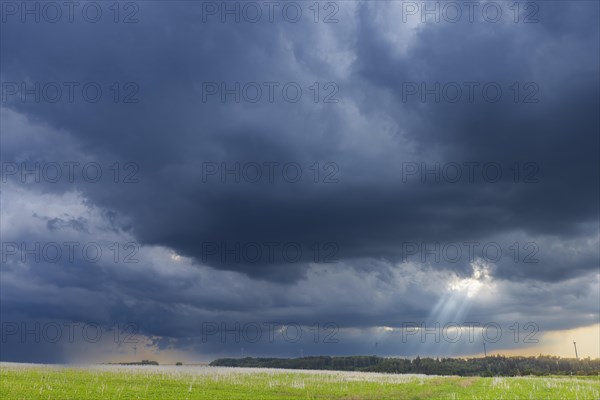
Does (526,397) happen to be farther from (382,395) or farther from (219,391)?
(219,391)

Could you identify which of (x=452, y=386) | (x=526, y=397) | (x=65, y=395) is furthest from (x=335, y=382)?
(x=65, y=395)

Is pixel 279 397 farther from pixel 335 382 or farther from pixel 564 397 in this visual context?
pixel 564 397

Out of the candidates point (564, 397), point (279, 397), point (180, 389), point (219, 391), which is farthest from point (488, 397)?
point (180, 389)

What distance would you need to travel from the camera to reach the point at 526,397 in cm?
6831

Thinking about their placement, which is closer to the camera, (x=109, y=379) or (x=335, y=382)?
(x=109, y=379)

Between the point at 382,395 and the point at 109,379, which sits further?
the point at 109,379

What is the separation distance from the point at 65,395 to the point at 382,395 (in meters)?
41.8

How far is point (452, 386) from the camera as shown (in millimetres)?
87500

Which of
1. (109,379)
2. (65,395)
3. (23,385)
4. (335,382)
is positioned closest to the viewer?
(65,395)

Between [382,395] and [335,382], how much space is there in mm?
21109

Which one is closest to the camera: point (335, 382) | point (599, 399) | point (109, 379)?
point (599, 399)

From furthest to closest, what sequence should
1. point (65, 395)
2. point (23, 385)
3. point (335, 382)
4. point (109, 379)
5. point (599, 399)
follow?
1. point (335, 382)
2. point (109, 379)
3. point (23, 385)
4. point (599, 399)
5. point (65, 395)

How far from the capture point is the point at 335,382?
90.0 metres

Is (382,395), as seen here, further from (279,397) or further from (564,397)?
(564,397)
